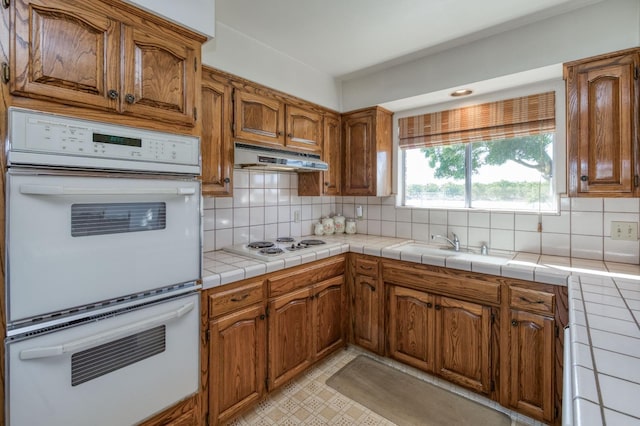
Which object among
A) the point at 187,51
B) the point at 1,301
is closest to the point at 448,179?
the point at 187,51

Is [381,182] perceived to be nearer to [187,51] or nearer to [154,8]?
[187,51]

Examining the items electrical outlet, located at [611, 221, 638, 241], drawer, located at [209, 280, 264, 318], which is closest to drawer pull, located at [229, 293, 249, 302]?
drawer, located at [209, 280, 264, 318]

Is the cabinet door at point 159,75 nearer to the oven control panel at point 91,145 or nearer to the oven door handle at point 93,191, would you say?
the oven control panel at point 91,145

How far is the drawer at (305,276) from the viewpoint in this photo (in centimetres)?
194

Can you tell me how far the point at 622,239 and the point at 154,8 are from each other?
2875 millimetres

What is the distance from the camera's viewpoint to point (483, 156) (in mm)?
2477

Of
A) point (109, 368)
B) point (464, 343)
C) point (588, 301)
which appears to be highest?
point (588, 301)

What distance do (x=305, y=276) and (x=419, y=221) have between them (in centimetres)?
122

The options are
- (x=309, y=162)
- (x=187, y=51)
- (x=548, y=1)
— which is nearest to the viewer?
(x=187, y=51)

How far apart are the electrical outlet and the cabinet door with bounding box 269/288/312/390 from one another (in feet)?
6.59

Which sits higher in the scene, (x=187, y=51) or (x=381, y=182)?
(x=187, y=51)

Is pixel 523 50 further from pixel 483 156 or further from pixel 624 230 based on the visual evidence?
pixel 624 230

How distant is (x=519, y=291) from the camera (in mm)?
1779

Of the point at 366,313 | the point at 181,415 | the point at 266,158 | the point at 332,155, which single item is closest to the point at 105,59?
the point at 266,158
